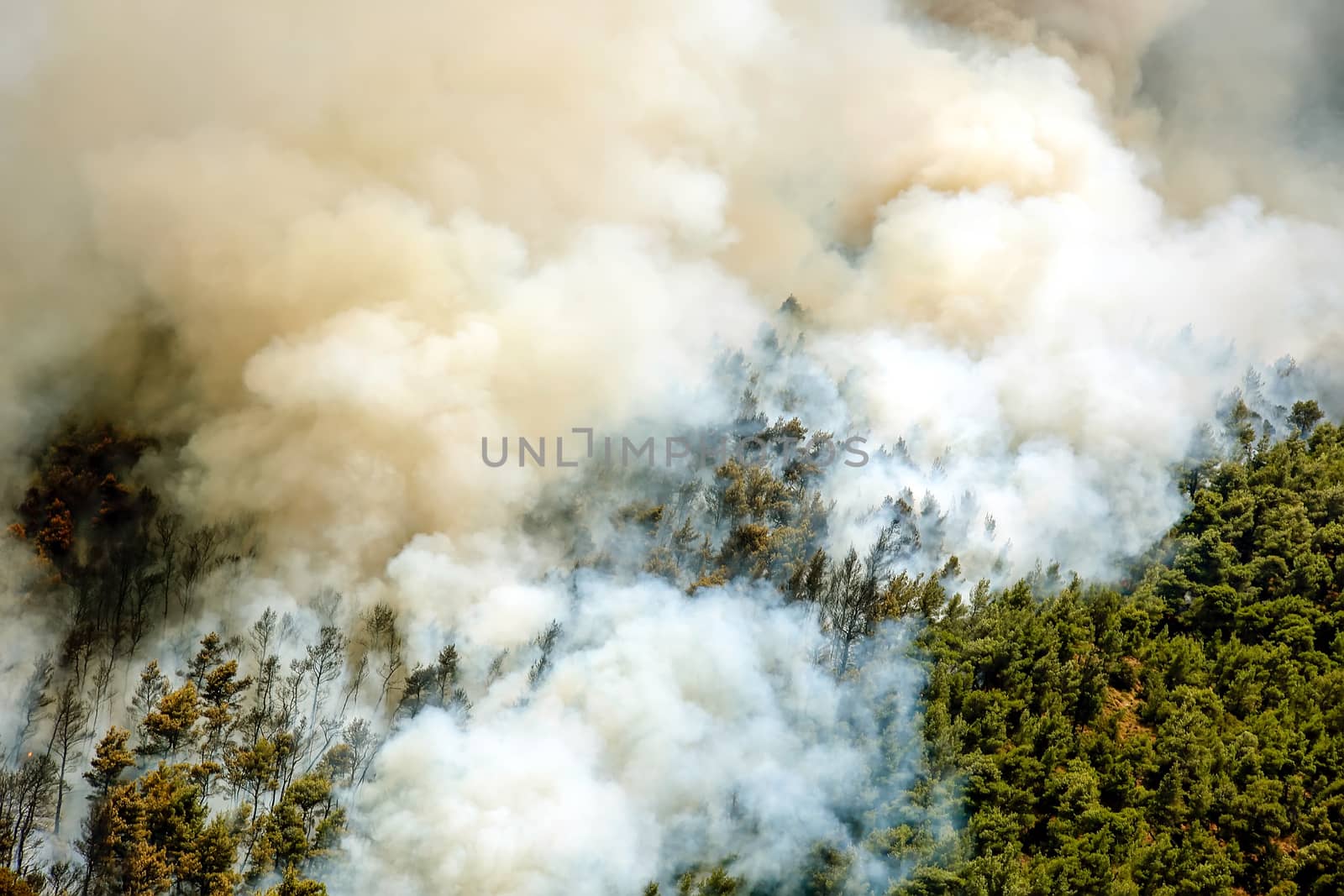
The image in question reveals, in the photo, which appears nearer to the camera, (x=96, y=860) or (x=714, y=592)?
(x=96, y=860)

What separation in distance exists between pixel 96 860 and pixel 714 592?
2881 cm

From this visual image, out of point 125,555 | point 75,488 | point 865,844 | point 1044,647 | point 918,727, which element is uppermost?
point 75,488

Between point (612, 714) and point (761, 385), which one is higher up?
point (761, 385)

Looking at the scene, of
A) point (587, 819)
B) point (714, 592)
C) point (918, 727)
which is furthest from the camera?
point (714, 592)

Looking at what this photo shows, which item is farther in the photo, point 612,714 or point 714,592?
point 714,592

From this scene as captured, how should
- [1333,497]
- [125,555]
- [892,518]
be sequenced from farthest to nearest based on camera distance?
[892,518], [1333,497], [125,555]

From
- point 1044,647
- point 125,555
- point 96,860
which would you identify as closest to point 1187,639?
point 1044,647

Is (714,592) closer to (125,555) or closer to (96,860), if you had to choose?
(96,860)

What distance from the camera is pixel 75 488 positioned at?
170ft

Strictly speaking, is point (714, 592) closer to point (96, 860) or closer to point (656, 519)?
point (656, 519)

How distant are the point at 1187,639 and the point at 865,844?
25508mm

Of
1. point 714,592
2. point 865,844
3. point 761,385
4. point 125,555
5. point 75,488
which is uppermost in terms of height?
point 761,385

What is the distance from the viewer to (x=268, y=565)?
4875cm

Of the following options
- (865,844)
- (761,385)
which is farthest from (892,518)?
(865,844)
